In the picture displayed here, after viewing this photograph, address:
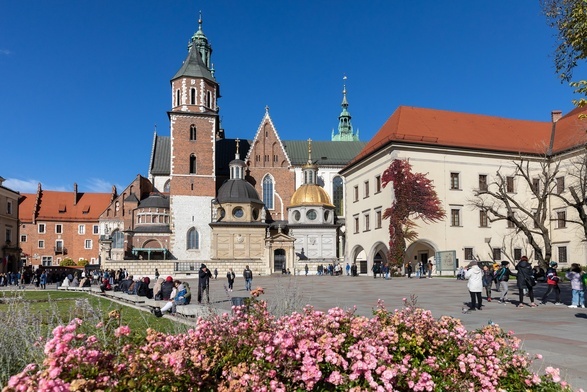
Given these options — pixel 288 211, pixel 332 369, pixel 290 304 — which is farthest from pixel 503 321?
pixel 288 211

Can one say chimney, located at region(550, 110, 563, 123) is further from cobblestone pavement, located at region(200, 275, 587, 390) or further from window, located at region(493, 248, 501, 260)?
cobblestone pavement, located at region(200, 275, 587, 390)

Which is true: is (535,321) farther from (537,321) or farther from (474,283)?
(474,283)

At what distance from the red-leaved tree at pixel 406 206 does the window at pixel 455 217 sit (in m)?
1.29

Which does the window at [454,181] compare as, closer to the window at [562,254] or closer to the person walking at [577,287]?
the window at [562,254]

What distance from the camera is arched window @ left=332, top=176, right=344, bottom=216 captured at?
65.0 m

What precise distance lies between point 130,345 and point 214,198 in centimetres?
5181

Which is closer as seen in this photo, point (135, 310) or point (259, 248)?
point (135, 310)

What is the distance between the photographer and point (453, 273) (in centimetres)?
3525

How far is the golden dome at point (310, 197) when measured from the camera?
57.2 meters

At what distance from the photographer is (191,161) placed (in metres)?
56.1

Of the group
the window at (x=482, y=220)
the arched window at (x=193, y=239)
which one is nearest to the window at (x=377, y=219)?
the window at (x=482, y=220)

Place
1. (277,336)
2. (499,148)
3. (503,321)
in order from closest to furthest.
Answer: (277,336)
(503,321)
(499,148)

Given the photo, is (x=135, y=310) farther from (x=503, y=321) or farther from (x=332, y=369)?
(x=332, y=369)

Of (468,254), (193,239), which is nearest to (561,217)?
(468,254)
